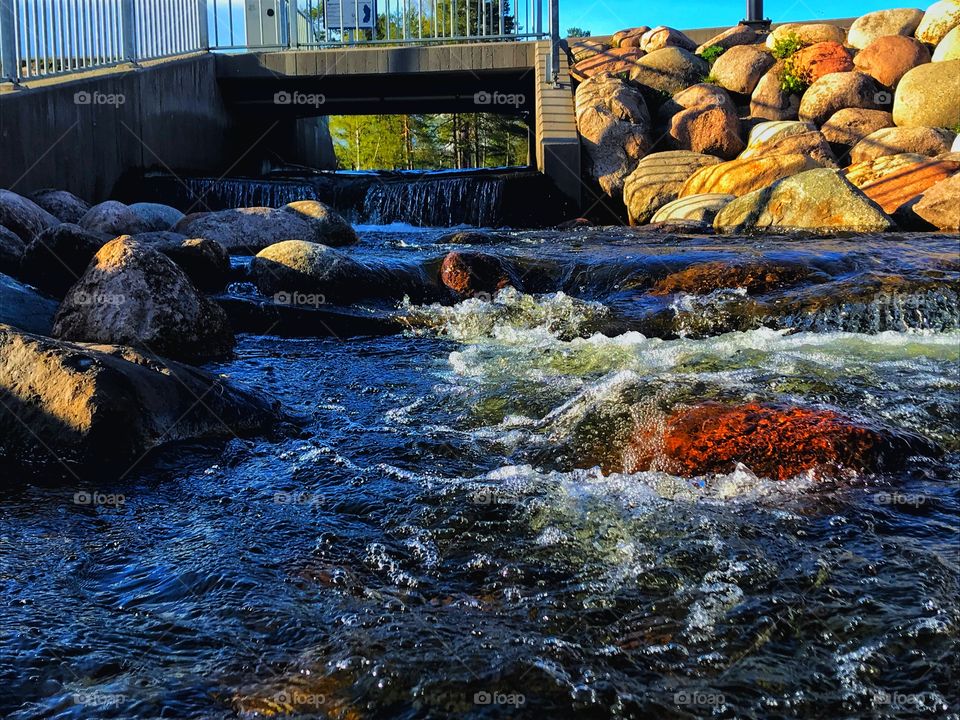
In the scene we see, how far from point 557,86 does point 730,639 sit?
1475 cm

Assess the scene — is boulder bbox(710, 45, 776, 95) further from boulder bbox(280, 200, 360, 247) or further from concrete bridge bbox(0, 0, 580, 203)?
boulder bbox(280, 200, 360, 247)

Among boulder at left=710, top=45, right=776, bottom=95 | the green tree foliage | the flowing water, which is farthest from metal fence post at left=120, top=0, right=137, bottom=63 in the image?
the green tree foliage

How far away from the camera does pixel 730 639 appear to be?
2.62m

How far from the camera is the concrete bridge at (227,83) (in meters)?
11.9

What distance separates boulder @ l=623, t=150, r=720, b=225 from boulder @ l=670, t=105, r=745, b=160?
0.76 meters

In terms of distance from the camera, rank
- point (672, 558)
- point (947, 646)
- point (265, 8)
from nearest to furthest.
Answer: point (947, 646), point (672, 558), point (265, 8)

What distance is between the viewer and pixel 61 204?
35.2ft

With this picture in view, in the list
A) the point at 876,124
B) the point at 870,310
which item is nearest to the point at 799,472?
the point at 870,310

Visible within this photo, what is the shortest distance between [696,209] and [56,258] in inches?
311

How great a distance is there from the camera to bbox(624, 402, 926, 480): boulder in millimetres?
3850

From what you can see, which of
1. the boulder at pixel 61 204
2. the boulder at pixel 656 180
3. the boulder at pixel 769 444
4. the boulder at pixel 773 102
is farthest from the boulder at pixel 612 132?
the boulder at pixel 769 444

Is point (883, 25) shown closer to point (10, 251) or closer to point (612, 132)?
point (612, 132)

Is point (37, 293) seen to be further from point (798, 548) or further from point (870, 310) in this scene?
point (870, 310)

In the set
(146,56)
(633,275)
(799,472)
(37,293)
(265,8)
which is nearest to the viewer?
(799,472)
